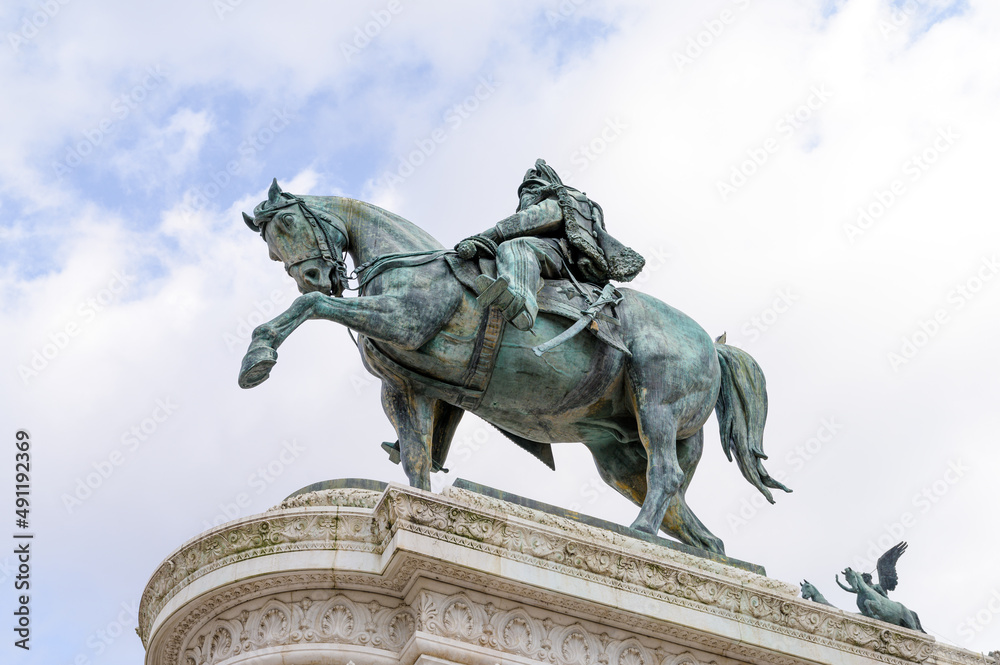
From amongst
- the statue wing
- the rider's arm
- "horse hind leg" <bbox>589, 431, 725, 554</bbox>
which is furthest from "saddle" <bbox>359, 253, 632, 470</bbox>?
the statue wing

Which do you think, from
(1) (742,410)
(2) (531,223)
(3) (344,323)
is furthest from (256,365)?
(1) (742,410)

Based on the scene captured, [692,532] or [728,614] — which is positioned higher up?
[692,532]

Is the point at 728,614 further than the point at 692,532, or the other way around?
the point at 692,532

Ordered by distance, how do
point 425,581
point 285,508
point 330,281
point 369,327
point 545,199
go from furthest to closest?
1. point 545,199
2. point 330,281
3. point 369,327
4. point 285,508
5. point 425,581

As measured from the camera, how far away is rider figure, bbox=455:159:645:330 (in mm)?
11328

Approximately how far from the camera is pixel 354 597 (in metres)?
9.21

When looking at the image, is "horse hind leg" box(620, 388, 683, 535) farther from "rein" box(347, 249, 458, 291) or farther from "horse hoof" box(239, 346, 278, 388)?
"horse hoof" box(239, 346, 278, 388)

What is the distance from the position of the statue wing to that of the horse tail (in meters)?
1.68

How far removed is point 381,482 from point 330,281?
86.7 inches

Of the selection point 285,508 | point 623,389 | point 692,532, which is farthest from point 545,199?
point 285,508

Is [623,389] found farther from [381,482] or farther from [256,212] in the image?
[256,212]

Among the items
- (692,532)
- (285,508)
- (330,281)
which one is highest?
(330,281)

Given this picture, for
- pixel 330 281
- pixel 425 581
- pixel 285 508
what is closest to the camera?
pixel 425 581

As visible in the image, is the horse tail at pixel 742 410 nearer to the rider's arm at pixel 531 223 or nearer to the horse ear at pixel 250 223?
the rider's arm at pixel 531 223
